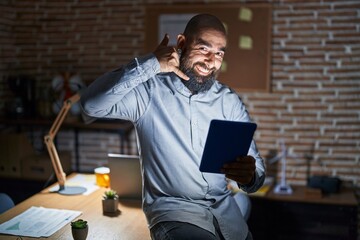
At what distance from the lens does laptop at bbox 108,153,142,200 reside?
260 centimetres

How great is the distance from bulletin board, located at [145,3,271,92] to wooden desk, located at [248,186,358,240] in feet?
3.13

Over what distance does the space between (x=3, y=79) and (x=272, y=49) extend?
8.25 feet

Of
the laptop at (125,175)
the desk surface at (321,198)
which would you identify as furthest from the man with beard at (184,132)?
the desk surface at (321,198)

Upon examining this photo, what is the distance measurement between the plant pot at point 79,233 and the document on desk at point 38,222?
16 cm

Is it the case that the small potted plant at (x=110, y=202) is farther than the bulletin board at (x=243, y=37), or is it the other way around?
the bulletin board at (x=243, y=37)

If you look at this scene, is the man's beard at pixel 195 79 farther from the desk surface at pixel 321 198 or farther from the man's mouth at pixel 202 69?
the desk surface at pixel 321 198

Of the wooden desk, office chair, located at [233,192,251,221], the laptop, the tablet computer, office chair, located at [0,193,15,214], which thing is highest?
the tablet computer

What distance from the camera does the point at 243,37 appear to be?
12.8ft

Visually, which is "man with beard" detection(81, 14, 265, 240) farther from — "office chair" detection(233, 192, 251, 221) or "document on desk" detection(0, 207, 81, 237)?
"office chair" detection(233, 192, 251, 221)

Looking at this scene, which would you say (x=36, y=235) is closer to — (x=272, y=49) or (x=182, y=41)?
(x=182, y=41)

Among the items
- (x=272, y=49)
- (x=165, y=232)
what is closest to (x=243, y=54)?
(x=272, y=49)

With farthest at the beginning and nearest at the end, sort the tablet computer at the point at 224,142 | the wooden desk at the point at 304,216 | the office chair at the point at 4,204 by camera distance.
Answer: the wooden desk at the point at 304,216
the office chair at the point at 4,204
the tablet computer at the point at 224,142

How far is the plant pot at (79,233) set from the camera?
2010 millimetres

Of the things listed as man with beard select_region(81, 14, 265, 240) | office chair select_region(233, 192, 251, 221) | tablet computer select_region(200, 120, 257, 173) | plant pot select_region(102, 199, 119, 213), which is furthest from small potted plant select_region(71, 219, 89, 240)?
office chair select_region(233, 192, 251, 221)
